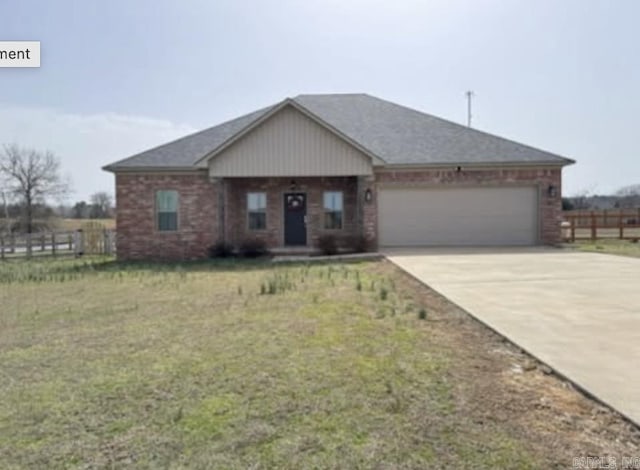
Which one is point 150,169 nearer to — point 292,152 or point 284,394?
point 292,152

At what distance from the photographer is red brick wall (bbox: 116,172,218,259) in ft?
60.1

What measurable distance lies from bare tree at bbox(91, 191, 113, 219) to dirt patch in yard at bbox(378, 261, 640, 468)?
55448mm

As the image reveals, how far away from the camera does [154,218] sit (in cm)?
1847

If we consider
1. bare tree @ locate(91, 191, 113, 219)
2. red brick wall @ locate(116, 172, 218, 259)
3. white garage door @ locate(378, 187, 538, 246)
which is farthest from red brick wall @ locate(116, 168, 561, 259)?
bare tree @ locate(91, 191, 113, 219)

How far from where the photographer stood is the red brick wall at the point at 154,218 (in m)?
18.3

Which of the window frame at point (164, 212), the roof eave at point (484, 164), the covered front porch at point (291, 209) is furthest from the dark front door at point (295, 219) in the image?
the window frame at point (164, 212)

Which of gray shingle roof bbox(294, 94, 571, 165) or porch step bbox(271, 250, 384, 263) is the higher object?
gray shingle roof bbox(294, 94, 571, 165)

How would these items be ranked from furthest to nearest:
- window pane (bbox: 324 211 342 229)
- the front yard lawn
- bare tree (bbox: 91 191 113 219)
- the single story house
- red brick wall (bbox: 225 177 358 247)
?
bare tree (bbox: 91 191 113 219) → window pane (bbox: 324 211 342 229) → red brick wall (bbox: 225 177 358 247) → the single story house → the front yard lawn

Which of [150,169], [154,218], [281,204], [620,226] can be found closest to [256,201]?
[281,204]

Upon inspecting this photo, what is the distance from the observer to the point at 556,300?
→ 8039mm

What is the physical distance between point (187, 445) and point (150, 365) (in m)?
1.91

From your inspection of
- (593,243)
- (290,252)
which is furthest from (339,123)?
(593,243)

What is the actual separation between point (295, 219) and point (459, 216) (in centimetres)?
631

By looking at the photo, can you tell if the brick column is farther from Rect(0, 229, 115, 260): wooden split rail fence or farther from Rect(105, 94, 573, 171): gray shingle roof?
Rect(0, 229, 115, 260): wooden split rail fence
